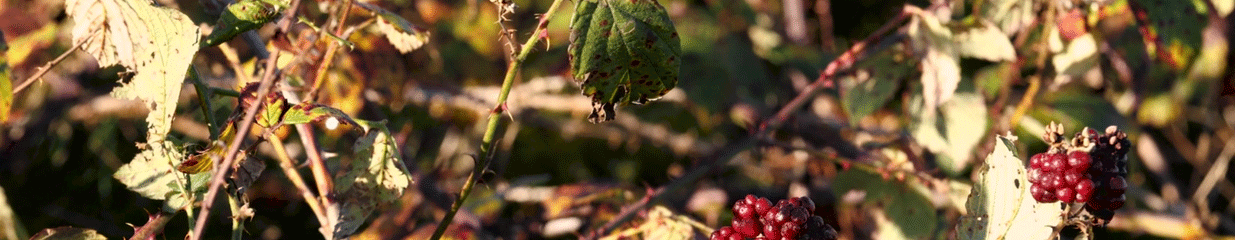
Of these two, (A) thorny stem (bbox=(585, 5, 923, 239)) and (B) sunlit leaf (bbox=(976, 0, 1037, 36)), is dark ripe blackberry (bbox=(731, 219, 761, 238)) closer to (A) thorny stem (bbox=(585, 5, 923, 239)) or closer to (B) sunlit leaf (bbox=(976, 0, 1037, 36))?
(A) thorny stem (bbox=(585, 5, 923, 239))

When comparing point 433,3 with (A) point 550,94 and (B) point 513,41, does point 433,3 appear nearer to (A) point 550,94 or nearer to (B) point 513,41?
(A) point 550,94

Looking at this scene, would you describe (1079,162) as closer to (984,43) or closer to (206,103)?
(984,43)

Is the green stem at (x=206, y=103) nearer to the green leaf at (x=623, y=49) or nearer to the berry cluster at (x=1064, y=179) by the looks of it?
the green leaf at (x=623, y=49)

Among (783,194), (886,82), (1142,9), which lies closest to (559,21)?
(783,194)

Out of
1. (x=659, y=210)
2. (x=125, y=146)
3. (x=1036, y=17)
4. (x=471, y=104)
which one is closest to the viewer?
(x=659, y=210)

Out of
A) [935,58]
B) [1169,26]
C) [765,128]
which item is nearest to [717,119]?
[765,128]

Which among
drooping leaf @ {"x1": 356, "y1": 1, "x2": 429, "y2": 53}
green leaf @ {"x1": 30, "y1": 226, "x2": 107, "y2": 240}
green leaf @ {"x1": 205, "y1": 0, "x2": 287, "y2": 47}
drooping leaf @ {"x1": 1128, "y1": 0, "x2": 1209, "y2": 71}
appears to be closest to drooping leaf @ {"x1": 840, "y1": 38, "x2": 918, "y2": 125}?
drooping leaf @ {"x1": 1128, "y1": 0, "x2": 1209, "y2": 71}
